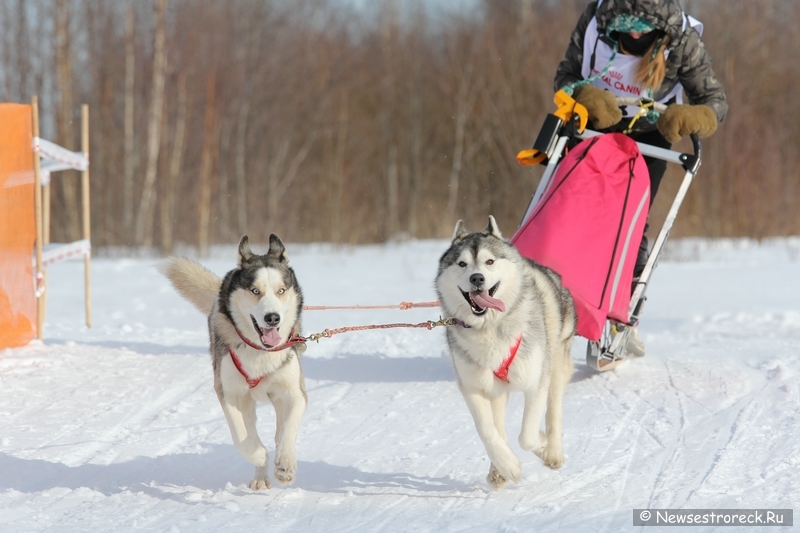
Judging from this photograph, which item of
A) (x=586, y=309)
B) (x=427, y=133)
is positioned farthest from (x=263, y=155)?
(x=586, y=309)

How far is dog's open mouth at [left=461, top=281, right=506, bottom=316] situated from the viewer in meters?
3.13

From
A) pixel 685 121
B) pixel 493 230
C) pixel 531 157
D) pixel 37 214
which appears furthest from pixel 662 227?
pixel 37 214

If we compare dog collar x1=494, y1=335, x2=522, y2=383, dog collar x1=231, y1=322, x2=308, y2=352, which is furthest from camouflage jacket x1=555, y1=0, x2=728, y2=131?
dog collar x1=231, y1=322, x2=308, y2=352

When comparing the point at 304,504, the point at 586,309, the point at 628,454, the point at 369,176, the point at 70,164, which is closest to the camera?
the point at 304,504

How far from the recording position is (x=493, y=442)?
2.97 m

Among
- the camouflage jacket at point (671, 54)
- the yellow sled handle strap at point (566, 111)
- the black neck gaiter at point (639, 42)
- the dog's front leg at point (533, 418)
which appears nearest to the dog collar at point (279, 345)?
the dog's front leg at point (533, 418)

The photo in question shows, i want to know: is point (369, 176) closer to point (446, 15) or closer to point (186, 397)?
point (446, 15)

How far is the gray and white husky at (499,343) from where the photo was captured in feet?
10.1

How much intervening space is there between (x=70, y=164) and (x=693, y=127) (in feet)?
14.6

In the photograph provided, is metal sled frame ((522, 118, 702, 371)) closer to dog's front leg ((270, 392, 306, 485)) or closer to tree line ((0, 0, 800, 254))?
dog's front leg ((270, 392, 306, 485))

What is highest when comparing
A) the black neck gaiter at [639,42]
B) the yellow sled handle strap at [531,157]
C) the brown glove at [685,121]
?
the black neck gaiter at [639,42]

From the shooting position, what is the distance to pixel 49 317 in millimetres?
7441

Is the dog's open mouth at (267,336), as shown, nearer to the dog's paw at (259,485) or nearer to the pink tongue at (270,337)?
the pink tongue at (270,337)

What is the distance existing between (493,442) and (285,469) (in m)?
0.76
